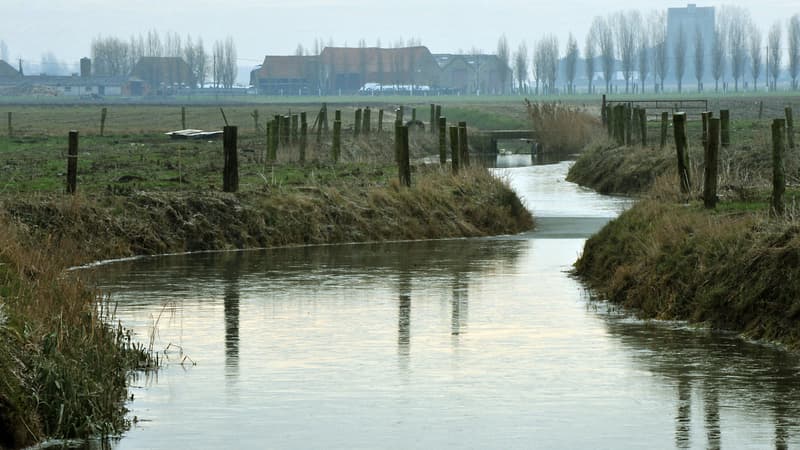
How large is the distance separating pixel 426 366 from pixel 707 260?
5296 mm

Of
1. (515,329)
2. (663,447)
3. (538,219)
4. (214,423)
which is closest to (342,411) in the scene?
(214,423)

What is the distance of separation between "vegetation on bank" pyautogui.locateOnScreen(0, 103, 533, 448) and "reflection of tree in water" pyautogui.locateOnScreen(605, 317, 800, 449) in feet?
18.5

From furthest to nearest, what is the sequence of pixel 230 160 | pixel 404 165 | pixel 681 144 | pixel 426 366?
pixel 404 165 < pixel 230 160 < pixel 681 144 < pixel 426 366

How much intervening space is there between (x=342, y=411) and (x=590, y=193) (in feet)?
118

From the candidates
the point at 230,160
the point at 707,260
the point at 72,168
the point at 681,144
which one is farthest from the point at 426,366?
the point at 230,160

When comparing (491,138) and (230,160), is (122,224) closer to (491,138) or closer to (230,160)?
(230,160)

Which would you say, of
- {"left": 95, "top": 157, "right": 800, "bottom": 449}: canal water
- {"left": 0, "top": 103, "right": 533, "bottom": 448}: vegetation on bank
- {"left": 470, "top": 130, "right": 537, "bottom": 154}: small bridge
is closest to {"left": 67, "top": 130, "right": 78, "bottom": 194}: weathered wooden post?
{"left": 0, "top": 103, "right": 533, "bottom": 448}: vegetation on bank

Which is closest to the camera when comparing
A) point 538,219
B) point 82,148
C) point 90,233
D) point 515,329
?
point 515,329

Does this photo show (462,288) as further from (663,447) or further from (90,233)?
(663,447)

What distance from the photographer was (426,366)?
18.4m

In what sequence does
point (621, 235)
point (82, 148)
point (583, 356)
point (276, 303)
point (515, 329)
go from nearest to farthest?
point (583, 356)
point (515, 329)
point (276, 303)
point (621, 235)
point (82, 148)

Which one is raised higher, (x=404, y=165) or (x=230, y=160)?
(x=230, y=160)

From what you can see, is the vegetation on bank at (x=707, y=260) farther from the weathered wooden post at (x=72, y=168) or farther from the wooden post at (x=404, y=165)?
the weathered wooden post at (x=72, y=168)

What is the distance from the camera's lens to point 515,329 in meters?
21.6
